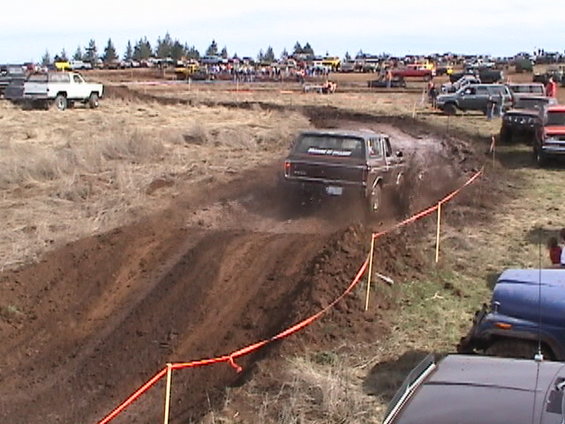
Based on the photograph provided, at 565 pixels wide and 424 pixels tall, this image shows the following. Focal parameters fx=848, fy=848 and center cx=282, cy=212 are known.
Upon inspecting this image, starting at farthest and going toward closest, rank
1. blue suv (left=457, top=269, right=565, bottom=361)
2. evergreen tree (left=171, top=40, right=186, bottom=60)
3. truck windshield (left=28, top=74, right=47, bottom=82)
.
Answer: evergreen tree (left=171, top=40, right=186, bottom=60) < truck windshield (left=28, top=74, right=47, bottom=82) < blue suv (left=457, top=269, right=565, bottom=361)

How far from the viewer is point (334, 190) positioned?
16.5m

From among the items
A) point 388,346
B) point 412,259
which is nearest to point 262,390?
point 388,346

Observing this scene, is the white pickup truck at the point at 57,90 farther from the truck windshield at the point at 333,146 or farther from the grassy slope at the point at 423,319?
the truck windshield at the point at 333,146

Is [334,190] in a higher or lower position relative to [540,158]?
higher

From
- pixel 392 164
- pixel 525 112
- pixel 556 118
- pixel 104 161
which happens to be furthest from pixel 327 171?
pixel 525 112

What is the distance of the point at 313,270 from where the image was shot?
11.8 meters

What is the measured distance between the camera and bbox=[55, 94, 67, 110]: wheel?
3859 cm

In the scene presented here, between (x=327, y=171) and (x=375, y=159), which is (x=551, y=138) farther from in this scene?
(x=327, y=171)

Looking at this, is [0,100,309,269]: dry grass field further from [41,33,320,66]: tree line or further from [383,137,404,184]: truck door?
[41,33,320,66]: tree line

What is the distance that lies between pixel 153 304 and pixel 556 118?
16.9m

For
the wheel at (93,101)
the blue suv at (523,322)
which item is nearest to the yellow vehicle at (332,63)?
the wheel at (93,101)

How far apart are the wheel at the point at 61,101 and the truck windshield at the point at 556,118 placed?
895 inches

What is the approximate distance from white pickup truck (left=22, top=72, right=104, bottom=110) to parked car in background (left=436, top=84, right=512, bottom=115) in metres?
16.4

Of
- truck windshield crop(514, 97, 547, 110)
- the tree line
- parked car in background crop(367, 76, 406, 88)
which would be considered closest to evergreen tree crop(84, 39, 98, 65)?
the tree line
